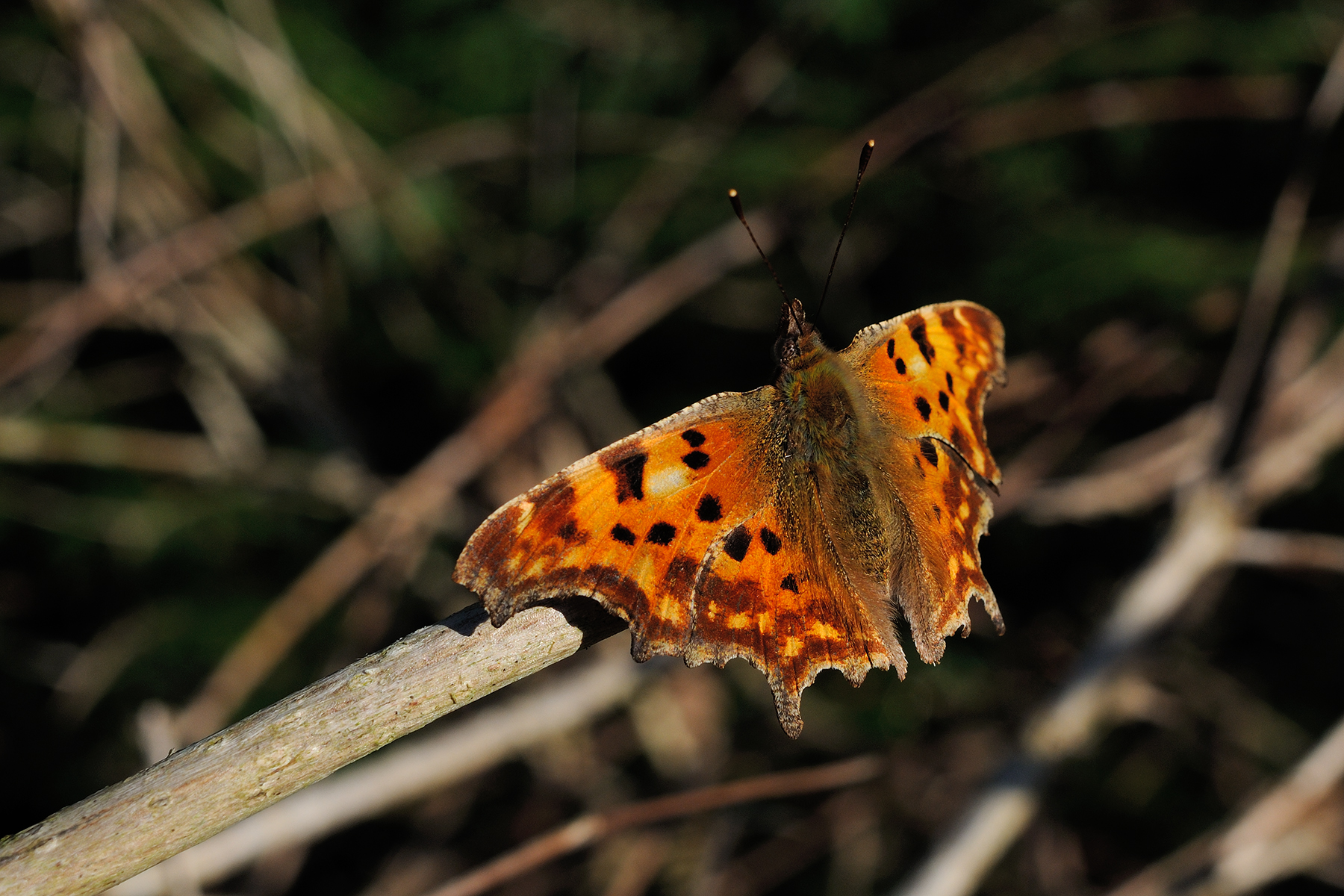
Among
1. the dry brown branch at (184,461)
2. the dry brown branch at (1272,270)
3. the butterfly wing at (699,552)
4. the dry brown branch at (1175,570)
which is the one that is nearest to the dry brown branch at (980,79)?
the dry brown branch at (1272,270)

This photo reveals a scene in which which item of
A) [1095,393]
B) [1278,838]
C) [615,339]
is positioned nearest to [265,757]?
[615,339]

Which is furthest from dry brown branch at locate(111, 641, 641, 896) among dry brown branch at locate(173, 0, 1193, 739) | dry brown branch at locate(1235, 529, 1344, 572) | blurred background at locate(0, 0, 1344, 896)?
dry brown branch at locate(1235, 529, 1344, 572)

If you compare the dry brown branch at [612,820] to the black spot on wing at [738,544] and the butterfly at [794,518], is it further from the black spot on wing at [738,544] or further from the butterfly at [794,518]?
the black spot on wing at [738,544]

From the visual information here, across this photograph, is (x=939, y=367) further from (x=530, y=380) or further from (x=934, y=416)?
(x=530, y=380)

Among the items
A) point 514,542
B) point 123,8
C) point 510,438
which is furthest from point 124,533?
point 514,542

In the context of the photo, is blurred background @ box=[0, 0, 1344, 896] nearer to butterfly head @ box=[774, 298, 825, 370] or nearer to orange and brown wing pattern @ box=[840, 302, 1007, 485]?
orange and brown wing pattern @ box=[840, 302, 1007, 485]

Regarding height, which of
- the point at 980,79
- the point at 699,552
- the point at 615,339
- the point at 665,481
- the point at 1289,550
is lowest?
the point at 1289,550
